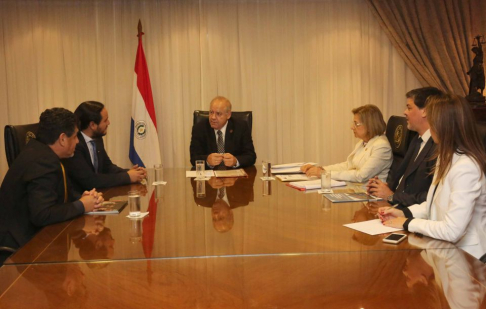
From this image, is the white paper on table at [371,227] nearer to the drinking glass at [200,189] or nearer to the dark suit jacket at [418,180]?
the dark suit jacket at [418,180]

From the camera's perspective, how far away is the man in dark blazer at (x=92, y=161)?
10.2 ft

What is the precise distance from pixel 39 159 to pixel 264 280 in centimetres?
133

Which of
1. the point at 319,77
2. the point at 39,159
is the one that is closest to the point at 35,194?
the point at 39,159

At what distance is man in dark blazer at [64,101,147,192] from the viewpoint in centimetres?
312

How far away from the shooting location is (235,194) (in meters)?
2.85

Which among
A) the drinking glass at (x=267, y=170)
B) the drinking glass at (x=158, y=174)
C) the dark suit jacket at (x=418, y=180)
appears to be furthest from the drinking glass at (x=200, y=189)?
the dark suit jacket at (x=418, y=180)

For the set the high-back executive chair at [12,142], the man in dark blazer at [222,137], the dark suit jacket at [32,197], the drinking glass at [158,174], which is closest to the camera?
the dark suit jacket at [32,197]

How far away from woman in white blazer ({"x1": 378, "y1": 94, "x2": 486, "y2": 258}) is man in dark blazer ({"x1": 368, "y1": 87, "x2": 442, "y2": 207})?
29 centimetres

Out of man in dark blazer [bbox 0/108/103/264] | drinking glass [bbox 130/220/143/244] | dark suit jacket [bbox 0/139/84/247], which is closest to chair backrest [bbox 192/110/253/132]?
man in dark blazer [bbox 0/108/103/264]

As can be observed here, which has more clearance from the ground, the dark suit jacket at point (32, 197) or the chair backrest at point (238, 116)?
the chair backrest at point (238, 116)

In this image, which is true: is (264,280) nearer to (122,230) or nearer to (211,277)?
(211,277)

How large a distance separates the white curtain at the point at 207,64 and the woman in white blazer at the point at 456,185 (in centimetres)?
361

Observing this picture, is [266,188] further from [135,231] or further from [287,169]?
[135,231]

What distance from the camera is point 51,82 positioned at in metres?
5.60
